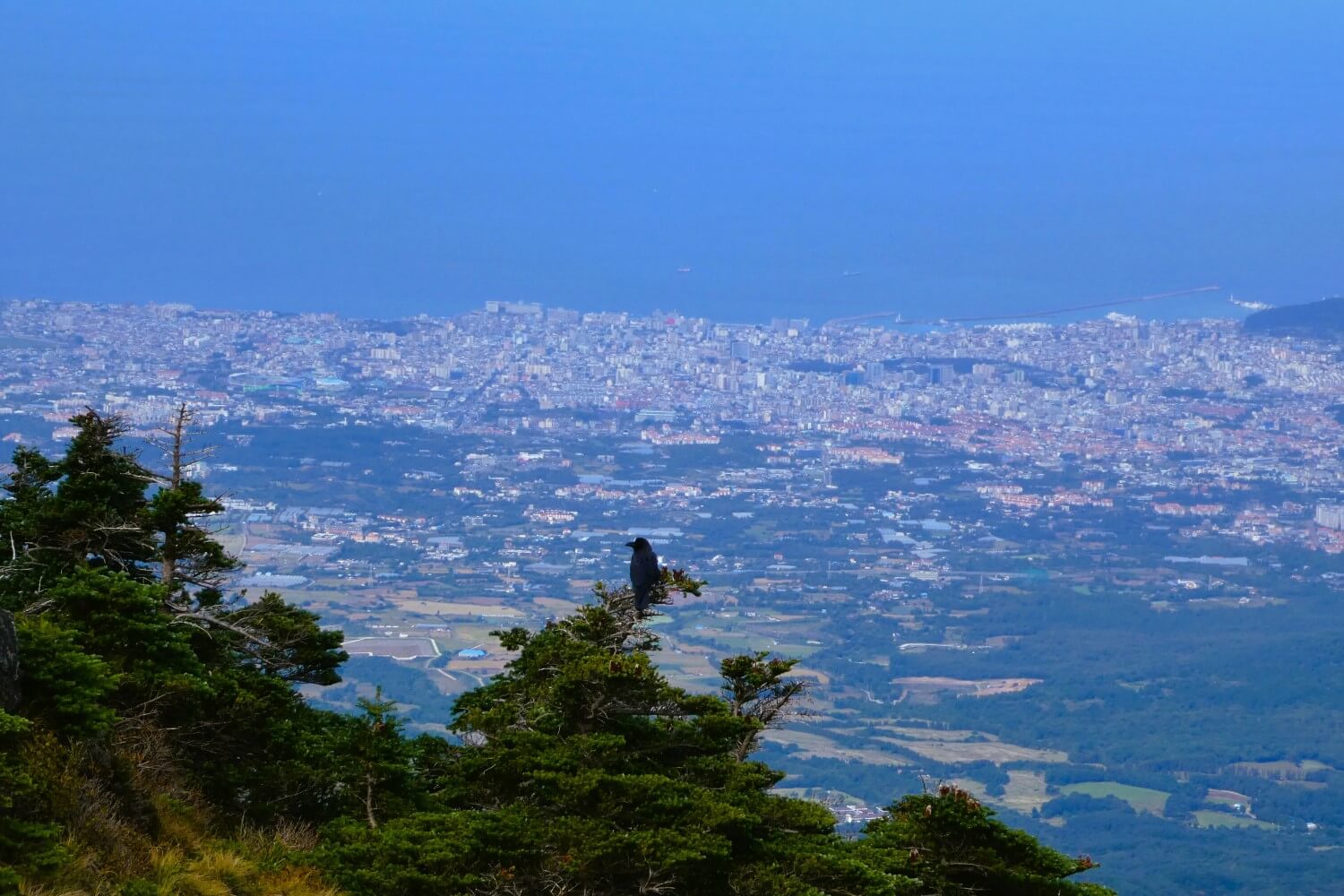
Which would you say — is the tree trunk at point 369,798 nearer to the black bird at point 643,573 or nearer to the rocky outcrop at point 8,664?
the black bird at point 643,573

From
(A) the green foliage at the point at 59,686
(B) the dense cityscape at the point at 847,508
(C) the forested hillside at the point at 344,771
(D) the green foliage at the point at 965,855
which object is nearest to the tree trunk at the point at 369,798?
(C) the forested hillside at the point at 344,771

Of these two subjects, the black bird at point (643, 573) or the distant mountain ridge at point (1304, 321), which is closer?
the black bird at point (643, 573)

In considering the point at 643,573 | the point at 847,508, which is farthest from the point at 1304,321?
the point at 643,573

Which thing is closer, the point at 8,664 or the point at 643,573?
the point at 8,664

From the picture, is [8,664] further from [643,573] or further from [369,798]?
[643,573]

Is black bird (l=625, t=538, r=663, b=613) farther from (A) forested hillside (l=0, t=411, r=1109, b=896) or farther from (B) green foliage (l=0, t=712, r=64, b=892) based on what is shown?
(B) green foliage (l=0, t=712, r=64, b=892)
